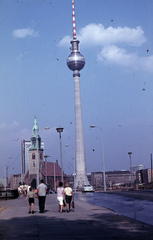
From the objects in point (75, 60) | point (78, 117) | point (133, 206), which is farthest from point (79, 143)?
point (133, 206)

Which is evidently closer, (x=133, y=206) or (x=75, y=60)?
(x=133, y=206)

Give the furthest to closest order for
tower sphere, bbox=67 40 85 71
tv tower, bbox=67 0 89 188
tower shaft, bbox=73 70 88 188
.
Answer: tower sphere, bbox=67 40 85 71 < tv tower, bbox=67 0 89 188 < tower shaft, bbox=73 70 88 188

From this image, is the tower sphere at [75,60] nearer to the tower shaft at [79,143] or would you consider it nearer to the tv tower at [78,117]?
the tv tower at [78,117]

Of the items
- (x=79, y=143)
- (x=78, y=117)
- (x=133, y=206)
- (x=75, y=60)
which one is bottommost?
(x=133, y=206)

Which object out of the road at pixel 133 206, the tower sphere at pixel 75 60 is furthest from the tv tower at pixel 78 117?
the road at pixel 133 206

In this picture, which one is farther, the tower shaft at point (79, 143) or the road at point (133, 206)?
the tower shaft at point (79, 143)

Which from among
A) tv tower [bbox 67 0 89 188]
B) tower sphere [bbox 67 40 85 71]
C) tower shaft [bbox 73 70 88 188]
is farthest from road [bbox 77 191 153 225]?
tower sphere [bbox 67 40 85 71]

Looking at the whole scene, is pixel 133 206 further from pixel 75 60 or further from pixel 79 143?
pixel 75 60

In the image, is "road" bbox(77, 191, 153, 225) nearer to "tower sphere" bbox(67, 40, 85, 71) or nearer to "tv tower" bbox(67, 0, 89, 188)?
"tv tower" bbox(67, 0, 89, 188)
